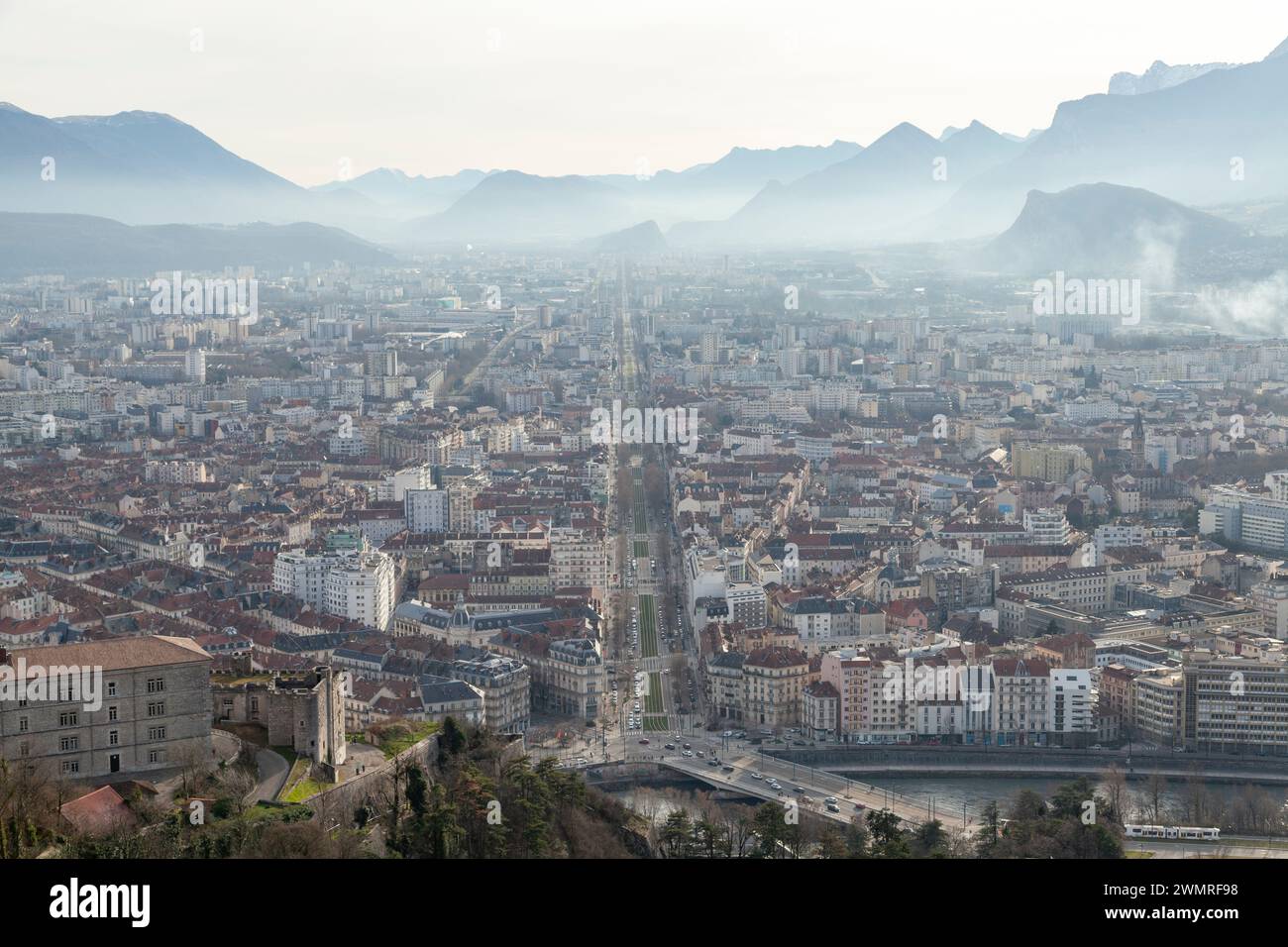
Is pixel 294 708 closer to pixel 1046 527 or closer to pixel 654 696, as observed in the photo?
pixel 654 696

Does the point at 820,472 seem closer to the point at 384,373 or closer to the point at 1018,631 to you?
the point at 1018,631

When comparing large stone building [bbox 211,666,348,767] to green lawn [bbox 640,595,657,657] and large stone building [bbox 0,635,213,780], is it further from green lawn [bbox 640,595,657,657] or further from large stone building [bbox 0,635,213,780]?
green lawn [bbox 640,595,657,657]

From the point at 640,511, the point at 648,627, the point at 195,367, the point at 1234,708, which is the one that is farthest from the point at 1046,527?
the point at 195,367

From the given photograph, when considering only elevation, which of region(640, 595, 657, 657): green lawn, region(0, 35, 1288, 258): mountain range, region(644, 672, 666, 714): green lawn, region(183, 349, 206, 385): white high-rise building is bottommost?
region(644, 672, 666, 714): green lawn

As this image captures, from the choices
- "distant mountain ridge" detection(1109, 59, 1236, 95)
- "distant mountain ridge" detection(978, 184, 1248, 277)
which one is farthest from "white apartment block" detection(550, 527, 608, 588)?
"distant mountain ridge" detection(1109, 59, 1236, 95)

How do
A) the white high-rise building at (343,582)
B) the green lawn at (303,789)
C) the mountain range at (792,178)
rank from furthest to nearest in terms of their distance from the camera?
the mountain range at (792,178) → the white high-rise building at (343,582) → the green lawn at (303,789)

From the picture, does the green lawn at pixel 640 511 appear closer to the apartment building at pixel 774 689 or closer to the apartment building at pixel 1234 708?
the apartment building at pixel 774 689

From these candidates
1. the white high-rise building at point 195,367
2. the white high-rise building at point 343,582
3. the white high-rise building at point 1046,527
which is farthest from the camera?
the white high-rise building at point 195,367

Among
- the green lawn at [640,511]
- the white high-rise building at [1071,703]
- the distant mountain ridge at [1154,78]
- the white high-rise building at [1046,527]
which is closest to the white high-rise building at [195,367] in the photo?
the green lawn at [640,511]

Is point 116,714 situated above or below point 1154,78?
below

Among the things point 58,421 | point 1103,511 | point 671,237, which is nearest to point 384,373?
point 58,421
